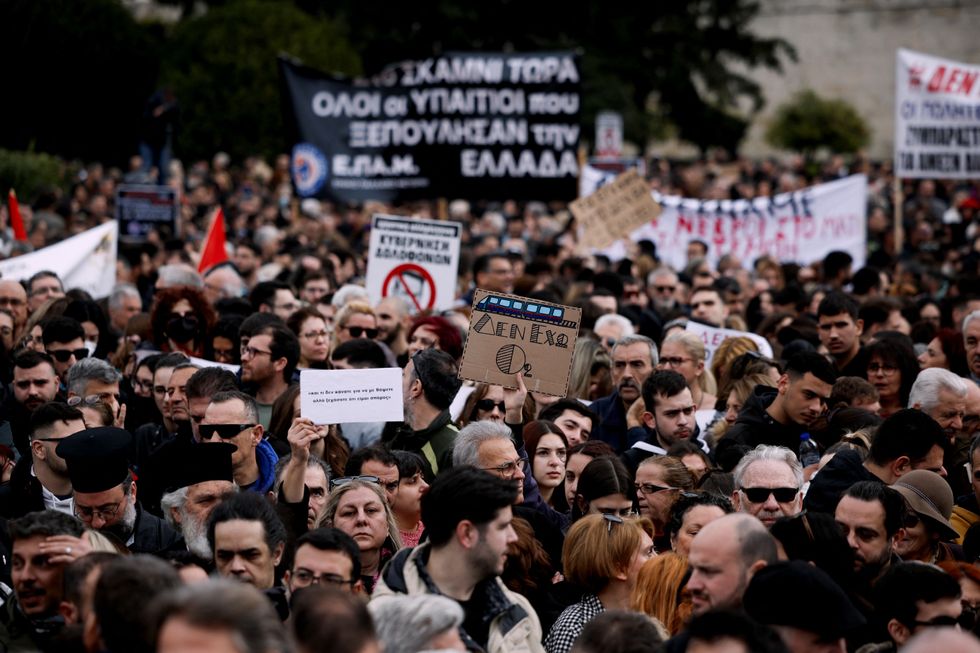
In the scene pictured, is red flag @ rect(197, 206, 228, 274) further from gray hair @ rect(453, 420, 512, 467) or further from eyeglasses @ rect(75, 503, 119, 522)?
eyeglasses @ rect(75, 503, 119, 522)

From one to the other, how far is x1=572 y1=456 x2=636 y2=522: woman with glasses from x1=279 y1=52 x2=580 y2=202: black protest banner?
845cm

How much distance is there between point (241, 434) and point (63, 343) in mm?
2518

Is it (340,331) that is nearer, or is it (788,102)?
(340,331)

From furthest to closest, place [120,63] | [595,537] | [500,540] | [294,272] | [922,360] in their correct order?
[120,63] < [294,272] < [922,360] < [595,537] < [500,540]

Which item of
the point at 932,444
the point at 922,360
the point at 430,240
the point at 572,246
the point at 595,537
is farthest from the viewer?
the point at 572,246

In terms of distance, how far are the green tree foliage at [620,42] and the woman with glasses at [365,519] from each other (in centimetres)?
3222

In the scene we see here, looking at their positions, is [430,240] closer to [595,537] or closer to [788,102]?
[595,537]

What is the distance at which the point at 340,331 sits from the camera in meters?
9.79

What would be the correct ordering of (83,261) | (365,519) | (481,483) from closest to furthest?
(481,483) < (365,519) < (83,261)

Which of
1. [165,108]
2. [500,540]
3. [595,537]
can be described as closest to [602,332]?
[595,537]

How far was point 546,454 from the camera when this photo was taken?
744 centimetres

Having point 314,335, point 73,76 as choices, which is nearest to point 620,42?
point 73,76

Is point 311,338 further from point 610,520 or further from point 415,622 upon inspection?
point 415,622

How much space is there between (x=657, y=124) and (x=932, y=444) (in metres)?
34.6
